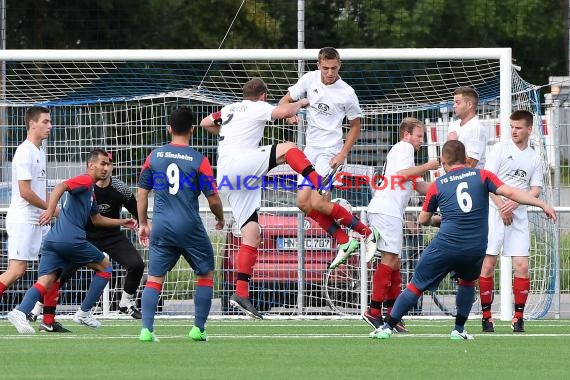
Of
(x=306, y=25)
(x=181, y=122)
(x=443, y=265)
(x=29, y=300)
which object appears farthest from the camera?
(x=306, y=25)

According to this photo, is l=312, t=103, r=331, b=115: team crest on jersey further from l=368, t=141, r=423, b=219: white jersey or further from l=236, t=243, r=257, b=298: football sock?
l=236, t=243, r=257, b=298: football sock

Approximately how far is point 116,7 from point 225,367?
28.0 metres

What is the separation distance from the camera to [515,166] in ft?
44.6

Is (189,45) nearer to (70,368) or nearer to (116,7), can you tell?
(116,7)

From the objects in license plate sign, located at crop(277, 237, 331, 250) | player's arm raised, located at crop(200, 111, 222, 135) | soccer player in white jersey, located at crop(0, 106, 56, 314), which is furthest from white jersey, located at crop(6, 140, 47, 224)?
license plate sign, located at crop(277, 237, 331, 250)

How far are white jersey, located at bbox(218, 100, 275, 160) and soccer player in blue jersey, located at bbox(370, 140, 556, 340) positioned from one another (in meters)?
2.35

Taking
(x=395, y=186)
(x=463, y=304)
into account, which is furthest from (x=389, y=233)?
(x=463, y=304)

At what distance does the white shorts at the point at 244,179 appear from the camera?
13.4 meters

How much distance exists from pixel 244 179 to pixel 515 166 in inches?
101

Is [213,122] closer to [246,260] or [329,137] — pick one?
[329,137]

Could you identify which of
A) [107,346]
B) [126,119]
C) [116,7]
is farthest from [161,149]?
[116,7]

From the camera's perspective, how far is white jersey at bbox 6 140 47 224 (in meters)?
13.7

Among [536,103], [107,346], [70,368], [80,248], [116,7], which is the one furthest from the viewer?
[116,7]

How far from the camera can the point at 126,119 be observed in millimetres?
16953
